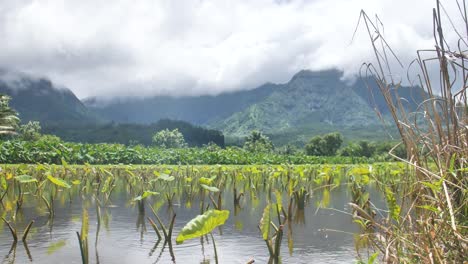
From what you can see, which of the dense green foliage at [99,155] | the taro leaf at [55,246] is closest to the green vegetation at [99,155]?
the dense green foliage at [99,155]

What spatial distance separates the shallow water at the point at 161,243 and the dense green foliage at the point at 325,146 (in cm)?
7166

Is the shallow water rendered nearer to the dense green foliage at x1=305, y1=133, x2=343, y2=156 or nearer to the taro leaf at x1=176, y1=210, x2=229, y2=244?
the taro leaf at x1=176, y1=210, x2=229, y2=244

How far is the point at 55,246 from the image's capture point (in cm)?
423

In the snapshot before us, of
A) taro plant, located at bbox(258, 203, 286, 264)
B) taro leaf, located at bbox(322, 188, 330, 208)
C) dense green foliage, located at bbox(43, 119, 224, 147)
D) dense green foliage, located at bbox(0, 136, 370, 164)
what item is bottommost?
taro leaf, located at bbox(322, 188, 330, 208)

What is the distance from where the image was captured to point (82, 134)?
162625mm

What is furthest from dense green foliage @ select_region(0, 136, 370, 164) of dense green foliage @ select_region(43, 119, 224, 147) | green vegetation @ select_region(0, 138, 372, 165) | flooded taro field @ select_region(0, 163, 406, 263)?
dense green foliage @ select_region(43, 119, 224, 147)

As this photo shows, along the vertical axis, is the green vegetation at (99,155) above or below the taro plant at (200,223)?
above

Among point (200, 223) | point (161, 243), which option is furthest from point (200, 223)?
point (161, 243)

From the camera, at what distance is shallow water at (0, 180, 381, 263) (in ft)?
12.7

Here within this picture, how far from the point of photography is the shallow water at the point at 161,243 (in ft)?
12.7

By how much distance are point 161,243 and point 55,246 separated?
3.03 feet

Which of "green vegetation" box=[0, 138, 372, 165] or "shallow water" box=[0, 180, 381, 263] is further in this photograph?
"green vegetation" box=[0, 138, 372, 165]

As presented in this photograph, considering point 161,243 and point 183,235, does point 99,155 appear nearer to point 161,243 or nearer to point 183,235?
point 161,243

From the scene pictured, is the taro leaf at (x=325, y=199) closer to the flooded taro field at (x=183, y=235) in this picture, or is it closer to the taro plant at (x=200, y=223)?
the flooded taro field at (x=183, y=235)
